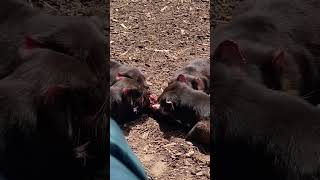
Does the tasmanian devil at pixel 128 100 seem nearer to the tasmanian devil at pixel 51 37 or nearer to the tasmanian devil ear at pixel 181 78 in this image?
the tasmanian devil ear at pixel 181 78

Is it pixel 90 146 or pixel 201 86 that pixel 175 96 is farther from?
pixel 90 146

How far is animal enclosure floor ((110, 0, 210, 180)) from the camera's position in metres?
2.74

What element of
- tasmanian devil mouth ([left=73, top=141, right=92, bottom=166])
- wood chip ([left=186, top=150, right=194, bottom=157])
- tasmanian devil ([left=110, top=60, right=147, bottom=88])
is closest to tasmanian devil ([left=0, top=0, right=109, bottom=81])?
tasmanian devil mouth ([left=73, top=141, right=92, bottom=166])

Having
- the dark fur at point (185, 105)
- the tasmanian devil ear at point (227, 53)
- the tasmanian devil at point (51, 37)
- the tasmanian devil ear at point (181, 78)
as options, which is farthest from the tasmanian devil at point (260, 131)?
the tasmanian devil ear at point (181, 78)

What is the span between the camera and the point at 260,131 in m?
1.73

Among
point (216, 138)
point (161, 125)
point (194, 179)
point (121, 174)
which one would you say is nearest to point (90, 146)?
point (121, 174)

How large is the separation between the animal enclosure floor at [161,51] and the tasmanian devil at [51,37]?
628 millimetres

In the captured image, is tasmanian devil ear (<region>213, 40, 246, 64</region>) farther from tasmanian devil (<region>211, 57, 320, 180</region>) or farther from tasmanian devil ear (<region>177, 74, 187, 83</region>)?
tasmanian devil ear (<region>177, 74, 187, 83</region>)

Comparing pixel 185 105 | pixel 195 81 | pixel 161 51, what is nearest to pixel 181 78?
pixel 195 81

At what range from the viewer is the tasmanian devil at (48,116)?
77.3 inches

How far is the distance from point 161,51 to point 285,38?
0.99 metres

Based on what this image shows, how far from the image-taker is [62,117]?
6.45 feet

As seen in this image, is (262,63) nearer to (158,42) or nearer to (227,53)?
(227,53)

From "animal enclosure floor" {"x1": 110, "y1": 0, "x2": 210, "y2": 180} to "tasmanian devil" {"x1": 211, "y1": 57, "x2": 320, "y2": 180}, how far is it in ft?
2.89
